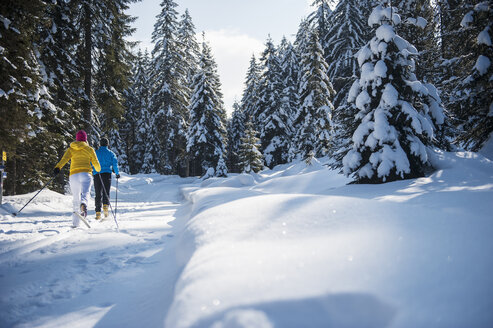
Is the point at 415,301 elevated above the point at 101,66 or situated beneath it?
situated beneath

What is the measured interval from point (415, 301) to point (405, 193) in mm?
4113

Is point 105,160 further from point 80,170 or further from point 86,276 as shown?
point 86,276

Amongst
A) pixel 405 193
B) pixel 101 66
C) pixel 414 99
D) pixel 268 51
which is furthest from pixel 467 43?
pixel 268 51

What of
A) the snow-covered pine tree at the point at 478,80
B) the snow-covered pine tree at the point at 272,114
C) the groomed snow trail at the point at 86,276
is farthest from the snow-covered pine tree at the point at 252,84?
the groomed snow trail at the point at 86,276

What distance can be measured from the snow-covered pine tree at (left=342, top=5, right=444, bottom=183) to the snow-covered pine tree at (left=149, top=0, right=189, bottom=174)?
967 inches

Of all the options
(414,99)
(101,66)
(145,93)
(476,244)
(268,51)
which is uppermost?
(268,51)

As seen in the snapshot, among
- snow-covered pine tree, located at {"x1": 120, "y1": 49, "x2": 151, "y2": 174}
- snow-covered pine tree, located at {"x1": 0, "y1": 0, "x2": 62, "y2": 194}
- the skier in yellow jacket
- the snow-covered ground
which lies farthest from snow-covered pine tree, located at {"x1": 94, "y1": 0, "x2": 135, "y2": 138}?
snow-covered pine tree, located at {"x1": 120, "y1": 49, "x2": 151, "y2": 174}

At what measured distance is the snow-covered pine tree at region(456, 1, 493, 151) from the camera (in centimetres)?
777

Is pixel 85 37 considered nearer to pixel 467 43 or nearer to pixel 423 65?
pixel 423 65

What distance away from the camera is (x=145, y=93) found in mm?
35406

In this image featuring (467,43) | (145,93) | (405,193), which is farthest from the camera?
(145,93)

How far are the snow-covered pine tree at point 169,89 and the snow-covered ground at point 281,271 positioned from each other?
26.1 meters

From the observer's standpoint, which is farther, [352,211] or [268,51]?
[268,51]

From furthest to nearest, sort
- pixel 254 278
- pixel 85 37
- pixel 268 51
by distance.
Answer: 1. pixel 268 51
2. pixel 85 37
3. pixel 254 278
